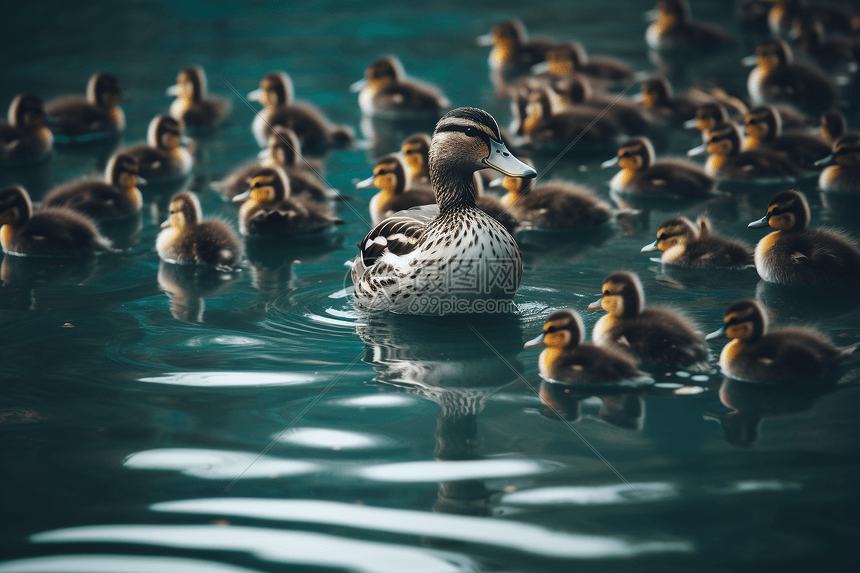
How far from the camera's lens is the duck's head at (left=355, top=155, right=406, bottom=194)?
6.04 m

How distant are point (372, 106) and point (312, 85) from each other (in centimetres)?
139

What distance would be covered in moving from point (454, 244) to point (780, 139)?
11.9 feet

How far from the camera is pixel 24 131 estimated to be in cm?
766

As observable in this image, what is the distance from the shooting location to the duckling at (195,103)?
8711 mm

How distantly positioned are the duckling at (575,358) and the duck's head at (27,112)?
5.51 metres

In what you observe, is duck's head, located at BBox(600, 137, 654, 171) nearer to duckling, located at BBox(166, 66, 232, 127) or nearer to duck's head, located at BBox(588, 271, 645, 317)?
duck's head, located at BBox(588, 271, 645, 317)

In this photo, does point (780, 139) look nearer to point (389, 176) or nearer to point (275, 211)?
point (389, 176)

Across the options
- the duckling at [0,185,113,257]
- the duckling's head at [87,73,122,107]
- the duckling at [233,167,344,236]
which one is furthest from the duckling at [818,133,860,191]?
the duckling's head at [87,73,122,107]

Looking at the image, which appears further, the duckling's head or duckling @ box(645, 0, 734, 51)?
duckling @ box(645, 0, 734, 51)

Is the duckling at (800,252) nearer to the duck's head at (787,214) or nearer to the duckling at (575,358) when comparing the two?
the duck's head at (787,214)

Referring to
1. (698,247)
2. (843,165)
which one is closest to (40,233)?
(698,247)

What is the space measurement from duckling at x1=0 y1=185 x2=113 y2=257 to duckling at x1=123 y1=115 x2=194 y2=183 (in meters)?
1.52

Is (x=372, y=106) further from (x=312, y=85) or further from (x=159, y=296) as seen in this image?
(x=159, y=296)

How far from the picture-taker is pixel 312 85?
10.1 metres
